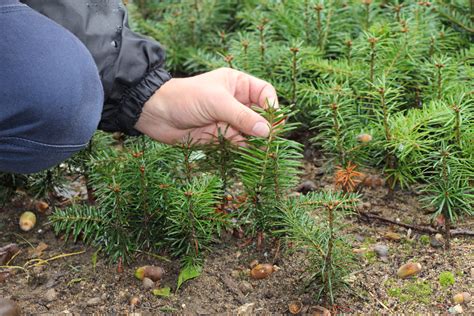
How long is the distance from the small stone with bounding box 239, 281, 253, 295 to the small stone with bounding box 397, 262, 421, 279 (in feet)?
1.55

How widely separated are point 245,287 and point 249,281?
0.03m

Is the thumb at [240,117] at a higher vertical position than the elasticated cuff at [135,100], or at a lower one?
higher

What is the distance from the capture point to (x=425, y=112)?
2.35 meters

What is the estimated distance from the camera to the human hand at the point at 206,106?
7.29ft

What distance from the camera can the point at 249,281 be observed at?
222cm

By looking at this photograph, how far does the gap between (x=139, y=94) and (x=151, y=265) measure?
0.61m

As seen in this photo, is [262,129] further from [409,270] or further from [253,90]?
[409,270]

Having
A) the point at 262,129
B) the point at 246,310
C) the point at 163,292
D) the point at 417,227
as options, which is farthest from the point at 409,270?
the point at 163,292

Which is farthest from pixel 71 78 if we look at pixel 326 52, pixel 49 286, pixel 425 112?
pixel 326 52

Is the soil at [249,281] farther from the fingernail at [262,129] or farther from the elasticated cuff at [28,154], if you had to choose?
the elasticated cuff at [28,154]

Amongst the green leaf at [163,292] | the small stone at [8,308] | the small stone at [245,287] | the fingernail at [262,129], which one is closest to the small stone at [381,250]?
the small stone at [245,287]

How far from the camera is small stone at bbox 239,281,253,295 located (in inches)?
86.0

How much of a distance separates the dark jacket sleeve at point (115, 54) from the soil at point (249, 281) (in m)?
0.51

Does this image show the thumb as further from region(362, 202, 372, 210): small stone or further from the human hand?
region(362, 202, 372, 210): small stone
